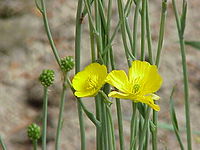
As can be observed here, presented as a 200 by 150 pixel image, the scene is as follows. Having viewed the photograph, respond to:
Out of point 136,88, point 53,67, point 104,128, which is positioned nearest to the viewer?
point 136,88

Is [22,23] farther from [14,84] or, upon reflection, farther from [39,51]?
[14,84]

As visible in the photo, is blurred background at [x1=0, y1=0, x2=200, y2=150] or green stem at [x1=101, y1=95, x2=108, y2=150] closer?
green stem at [x1=101, y1=95, x2=108, y2=150]

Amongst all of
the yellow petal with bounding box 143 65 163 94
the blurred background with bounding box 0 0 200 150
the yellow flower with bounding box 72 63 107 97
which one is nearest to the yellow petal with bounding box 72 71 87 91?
the yellow flower with bounding box 72 63 107 97

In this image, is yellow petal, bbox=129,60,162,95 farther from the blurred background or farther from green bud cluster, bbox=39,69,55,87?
the blurred background

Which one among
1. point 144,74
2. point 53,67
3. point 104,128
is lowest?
point 53,67

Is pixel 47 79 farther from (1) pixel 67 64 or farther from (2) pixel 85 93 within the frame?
(2) pixel 85 93

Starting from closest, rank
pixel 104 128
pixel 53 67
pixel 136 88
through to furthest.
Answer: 1. pixel 136 88
2. pixel 104 128
3. pixel 53 67

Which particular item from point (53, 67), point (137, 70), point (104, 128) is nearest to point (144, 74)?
point (137, 70)
